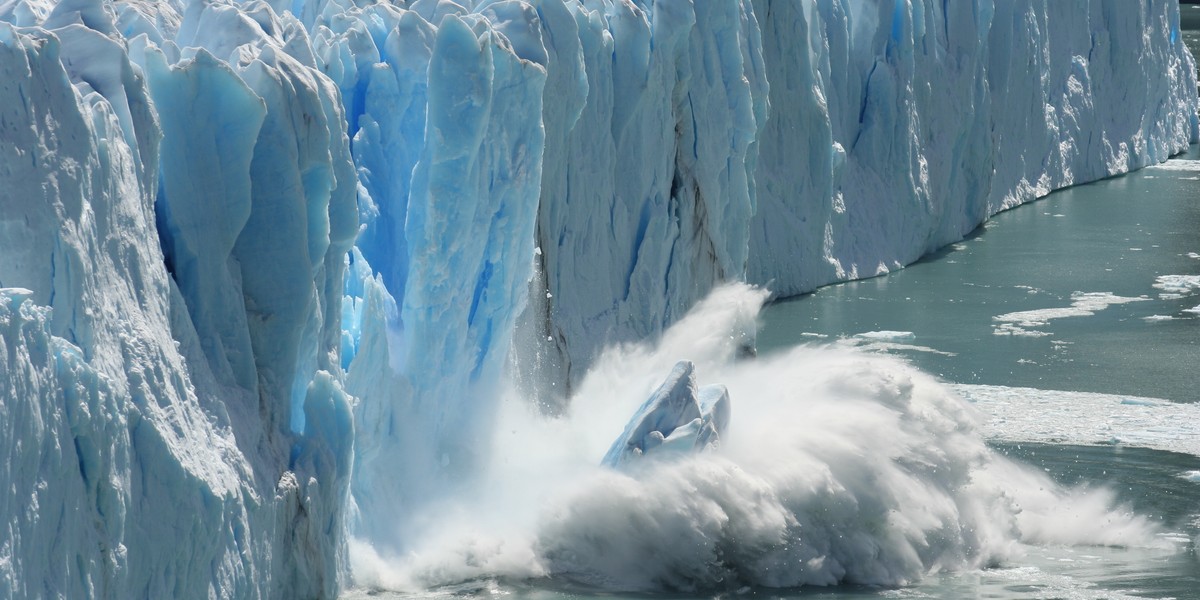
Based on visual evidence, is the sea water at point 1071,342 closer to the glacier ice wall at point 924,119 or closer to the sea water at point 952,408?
the sea water at point 952,408

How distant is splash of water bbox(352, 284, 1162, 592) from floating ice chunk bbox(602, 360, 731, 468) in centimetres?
10

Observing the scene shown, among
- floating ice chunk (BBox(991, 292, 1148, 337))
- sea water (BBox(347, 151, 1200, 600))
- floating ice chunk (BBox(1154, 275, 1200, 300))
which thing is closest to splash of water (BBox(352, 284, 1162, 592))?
sea water (BBox(347, 151, 1200, 600))

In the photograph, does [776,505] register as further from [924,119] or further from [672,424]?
[924,119]

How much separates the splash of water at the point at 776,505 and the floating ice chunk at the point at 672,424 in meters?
0.10

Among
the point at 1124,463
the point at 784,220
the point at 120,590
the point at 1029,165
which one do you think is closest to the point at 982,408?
the point at 1124,463

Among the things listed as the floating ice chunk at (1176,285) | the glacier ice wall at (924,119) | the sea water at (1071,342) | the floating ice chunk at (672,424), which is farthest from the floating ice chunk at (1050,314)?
the floating ice chunk at (672,424)

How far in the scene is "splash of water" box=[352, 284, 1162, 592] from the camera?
9172mm

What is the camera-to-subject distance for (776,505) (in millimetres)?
9539

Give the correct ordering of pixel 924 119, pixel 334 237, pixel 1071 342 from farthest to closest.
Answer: pixel 924 119, pixel 1071 342, pixel 334 237

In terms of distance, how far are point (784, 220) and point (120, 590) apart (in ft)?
38.6

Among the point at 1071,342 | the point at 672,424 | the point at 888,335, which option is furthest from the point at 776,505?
the point at 1071,342

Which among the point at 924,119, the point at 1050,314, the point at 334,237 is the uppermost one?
the point at 924,119

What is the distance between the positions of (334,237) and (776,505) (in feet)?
9.33

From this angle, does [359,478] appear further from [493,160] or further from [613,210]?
[613,210]
